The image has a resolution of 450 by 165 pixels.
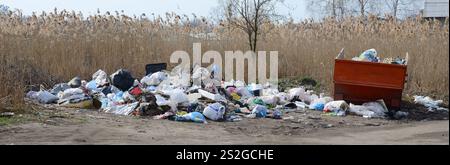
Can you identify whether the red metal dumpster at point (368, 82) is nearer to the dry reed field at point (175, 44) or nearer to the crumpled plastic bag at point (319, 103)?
the crumpled plastic bag at point (319, 103)

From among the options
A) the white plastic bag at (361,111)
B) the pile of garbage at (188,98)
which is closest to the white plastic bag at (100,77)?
the pile of garbage at (188,98)

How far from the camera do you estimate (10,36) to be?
44.9ft

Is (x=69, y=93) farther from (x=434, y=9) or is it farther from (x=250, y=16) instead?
(x=434, y=9)

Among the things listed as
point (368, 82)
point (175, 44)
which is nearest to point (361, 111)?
point (368, 82)

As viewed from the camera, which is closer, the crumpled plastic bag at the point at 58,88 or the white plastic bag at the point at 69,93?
the white plastic bag at the point at 69,93

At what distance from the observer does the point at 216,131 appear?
26.7 ft

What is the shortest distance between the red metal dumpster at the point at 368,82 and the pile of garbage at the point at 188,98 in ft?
0.73

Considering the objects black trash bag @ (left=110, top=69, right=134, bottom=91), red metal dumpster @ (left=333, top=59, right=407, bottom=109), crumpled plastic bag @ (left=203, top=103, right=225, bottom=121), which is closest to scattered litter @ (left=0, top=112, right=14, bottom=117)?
crumpled plastic bag @ (left=203, top=103, right=225, bottom=121)

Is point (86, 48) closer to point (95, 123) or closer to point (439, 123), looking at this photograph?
point (95, 123)

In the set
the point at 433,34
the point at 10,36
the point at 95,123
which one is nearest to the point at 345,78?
the point at 95,123

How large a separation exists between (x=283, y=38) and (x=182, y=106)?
25.4ft

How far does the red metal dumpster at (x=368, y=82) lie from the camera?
405 inches

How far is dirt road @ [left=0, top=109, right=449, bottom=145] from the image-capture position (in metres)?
6.80

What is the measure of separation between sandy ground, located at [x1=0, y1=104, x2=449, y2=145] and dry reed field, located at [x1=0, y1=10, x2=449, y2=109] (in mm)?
3142
